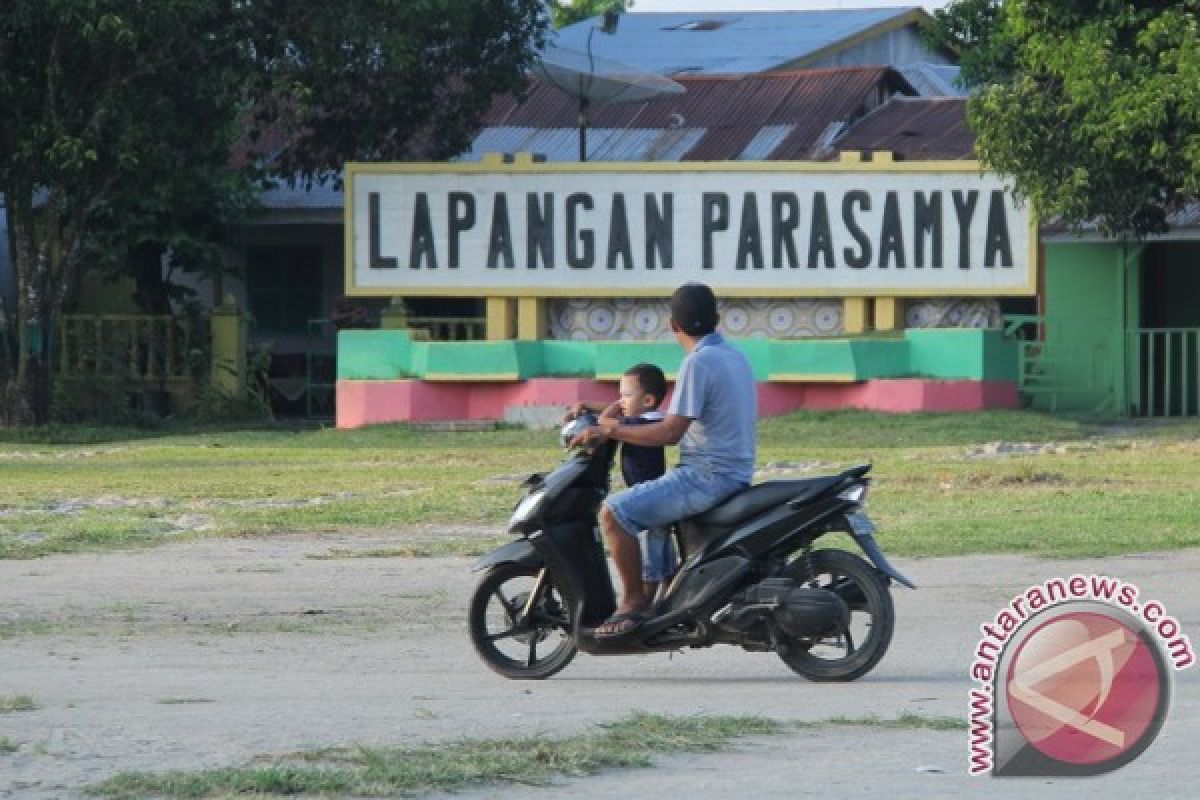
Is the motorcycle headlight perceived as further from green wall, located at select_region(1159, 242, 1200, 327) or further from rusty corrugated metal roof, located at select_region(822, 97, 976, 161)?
green wall, located at select_region(1159, 242, 1200, 327)

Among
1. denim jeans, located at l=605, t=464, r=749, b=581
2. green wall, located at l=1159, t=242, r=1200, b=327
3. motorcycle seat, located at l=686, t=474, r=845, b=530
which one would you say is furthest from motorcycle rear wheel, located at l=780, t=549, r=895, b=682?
green wall, located at l=1159, t=242, r=1200, b=327

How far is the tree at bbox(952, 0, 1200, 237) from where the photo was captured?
25.4 m

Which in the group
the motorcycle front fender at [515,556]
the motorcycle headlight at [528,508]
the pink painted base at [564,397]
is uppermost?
the pink painted base at [564,397]

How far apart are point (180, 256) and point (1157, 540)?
863 inches

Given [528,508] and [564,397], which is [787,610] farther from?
[564,397]

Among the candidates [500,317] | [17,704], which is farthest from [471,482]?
[17,704]

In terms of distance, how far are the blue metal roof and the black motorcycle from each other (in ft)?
98.4

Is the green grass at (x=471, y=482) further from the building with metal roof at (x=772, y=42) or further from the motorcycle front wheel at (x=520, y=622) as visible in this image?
the building with metal roof at (x=772, y=42)

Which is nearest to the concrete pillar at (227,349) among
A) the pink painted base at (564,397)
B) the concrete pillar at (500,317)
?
the pink painted base at (564,397)

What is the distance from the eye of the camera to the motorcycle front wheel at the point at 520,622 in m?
10.4

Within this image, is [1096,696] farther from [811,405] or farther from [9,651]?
[811,405]

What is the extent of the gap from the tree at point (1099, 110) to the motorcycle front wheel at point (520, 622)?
1575 centimetres

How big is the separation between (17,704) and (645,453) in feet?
9.07

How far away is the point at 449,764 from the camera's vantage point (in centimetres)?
785
